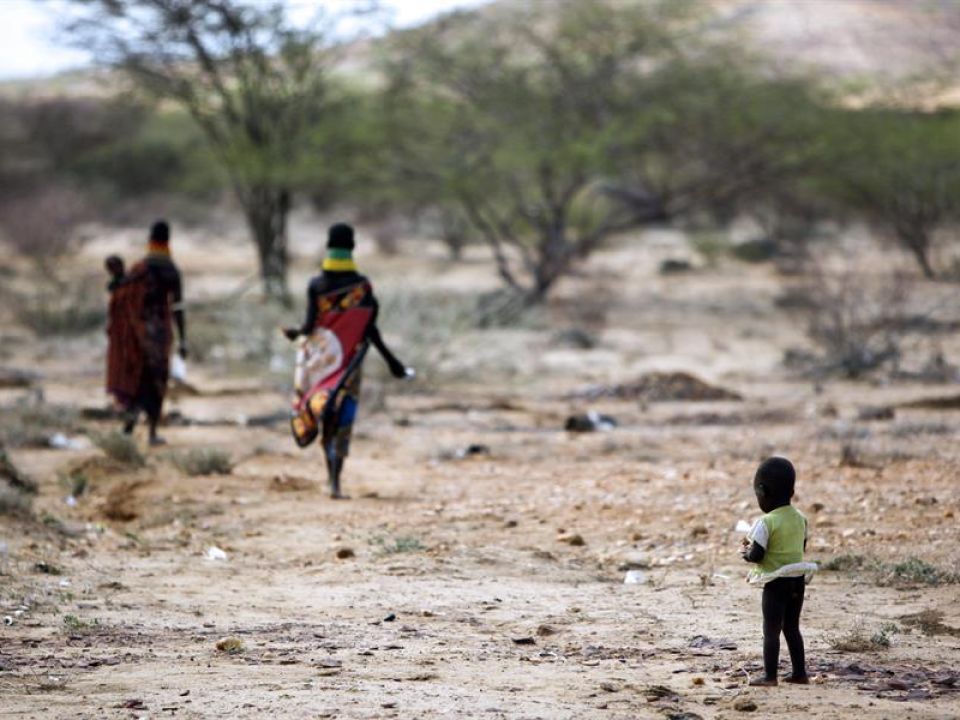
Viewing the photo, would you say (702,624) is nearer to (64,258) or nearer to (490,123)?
(490,123)

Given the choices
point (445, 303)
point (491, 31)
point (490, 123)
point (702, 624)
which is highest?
point (491, 31)

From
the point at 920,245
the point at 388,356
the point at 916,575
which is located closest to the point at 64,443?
the point at 388,356

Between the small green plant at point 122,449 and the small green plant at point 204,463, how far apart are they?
28 cm

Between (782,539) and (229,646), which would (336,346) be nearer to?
(229,646)

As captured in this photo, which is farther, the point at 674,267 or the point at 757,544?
the point at 674,267

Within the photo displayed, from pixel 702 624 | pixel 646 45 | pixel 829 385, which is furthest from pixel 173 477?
pixel 646 45

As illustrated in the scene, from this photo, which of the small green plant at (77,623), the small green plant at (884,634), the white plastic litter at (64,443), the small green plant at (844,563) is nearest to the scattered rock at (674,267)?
the white plastic litter at (64,443)

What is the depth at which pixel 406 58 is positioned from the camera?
2392 cm

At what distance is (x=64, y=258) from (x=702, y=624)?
21655 millimetres

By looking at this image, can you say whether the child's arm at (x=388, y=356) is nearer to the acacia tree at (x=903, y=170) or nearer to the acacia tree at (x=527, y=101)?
the acacia tree at (x=527, y=101)

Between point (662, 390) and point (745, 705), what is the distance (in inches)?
381

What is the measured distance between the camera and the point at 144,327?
10266mm

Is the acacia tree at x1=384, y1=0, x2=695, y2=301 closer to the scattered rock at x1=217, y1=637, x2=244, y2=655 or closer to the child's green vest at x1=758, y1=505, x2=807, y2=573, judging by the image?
the scattered rock at x1=217, y1=637, x2=244, y2=655

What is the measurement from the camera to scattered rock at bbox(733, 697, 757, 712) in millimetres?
4484
